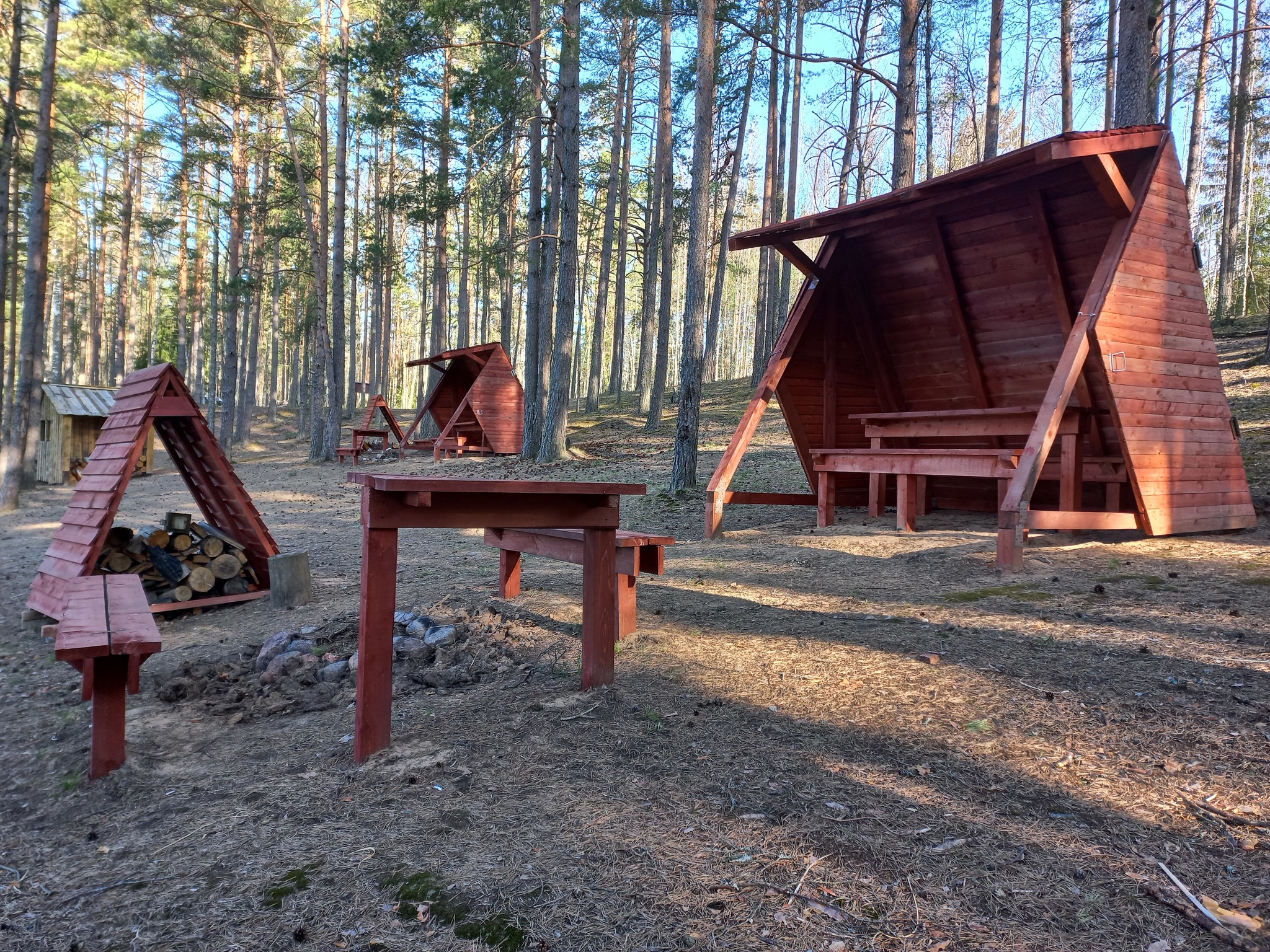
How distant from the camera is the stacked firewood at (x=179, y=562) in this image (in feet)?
22.3

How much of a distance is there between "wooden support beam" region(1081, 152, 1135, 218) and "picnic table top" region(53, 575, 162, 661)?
24.0 ft

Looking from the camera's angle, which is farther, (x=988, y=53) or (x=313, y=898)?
(x=988, y=53)

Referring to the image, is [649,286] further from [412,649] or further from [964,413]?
[412,649]

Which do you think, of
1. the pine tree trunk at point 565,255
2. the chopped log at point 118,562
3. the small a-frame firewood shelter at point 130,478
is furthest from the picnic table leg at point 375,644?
the pine tree trunk at point 565,255

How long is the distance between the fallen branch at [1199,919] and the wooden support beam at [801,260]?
7.36 metres

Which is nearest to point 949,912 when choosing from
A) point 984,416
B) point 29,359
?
point 984,416

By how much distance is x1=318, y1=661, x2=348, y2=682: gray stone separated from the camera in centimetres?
467

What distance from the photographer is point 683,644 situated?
4.82 metres

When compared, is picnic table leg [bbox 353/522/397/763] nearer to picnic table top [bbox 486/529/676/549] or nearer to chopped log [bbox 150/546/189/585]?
picnic table top [bbox 486/529/676/549]

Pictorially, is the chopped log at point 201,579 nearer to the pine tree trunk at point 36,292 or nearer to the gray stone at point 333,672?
the gray stone at point 333,672

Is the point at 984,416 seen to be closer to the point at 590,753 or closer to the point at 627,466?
the point at 590,753

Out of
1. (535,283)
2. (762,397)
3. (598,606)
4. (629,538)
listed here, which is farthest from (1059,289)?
(535,283)

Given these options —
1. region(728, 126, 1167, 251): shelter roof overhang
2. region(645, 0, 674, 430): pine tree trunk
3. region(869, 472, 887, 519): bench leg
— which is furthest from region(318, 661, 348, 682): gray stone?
region(645, 0, 674, 430): pine tree trunk

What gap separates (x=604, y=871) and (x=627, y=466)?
13.1 m
